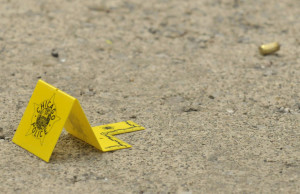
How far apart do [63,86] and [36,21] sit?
3.77 feet

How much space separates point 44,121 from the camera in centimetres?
264

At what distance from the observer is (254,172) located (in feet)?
8.23

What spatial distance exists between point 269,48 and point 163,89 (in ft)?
3.17

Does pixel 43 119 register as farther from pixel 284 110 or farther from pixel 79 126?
pixel 284 110

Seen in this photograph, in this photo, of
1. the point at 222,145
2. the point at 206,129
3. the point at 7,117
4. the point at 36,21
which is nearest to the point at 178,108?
the point at 206,129

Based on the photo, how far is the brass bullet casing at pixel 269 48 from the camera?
3.97 meters

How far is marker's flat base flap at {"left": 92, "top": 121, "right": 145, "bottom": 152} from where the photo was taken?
2.72 metres

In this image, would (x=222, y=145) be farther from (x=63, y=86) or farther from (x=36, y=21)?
(x=36, y=21)

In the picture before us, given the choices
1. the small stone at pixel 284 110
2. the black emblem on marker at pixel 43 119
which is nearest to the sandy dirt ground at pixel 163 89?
the small stone at pixel 284 110

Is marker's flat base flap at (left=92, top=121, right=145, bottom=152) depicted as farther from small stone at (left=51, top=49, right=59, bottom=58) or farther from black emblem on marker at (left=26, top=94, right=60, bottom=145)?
small stone at (left=51, top=49, right=59, bottom=58)

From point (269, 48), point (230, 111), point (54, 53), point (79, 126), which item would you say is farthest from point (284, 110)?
point (54, 53)

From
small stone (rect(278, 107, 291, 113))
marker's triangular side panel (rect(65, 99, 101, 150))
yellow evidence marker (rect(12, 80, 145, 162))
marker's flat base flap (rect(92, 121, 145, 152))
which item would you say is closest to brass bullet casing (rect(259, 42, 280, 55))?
small stone (rect(278, 107, 291, 113))

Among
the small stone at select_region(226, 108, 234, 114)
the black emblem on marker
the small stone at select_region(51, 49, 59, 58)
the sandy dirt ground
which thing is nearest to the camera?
the sandy dirt ground

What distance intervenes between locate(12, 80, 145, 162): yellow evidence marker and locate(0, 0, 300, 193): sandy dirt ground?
46 millimetres
